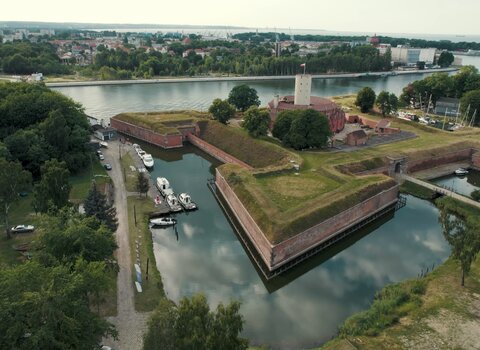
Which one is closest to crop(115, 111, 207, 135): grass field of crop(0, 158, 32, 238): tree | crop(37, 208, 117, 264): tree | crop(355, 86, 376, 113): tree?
crop(355, 86, 376, 113): tree

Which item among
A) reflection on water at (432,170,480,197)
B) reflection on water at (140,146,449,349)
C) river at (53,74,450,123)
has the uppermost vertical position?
river at (53,74,450,123)

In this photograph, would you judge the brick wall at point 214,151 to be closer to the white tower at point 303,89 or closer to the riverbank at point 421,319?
the white tower at point 303,89

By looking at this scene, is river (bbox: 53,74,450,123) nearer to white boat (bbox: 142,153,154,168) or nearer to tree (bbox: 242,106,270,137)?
white boat (bbox: 142,153,154,168)

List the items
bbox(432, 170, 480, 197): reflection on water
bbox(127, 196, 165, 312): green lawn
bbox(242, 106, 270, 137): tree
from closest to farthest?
1. bbox(127, 196, 165, 312): green lawn
2. bbox(432, 170, 480, 197): reflection on water
3. bbox(242, 106, 270, 137): tree

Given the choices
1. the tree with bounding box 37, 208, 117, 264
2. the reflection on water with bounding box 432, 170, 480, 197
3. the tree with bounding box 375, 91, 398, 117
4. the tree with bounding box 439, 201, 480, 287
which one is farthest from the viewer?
the tree with bounding box 375, 91, 398, 117

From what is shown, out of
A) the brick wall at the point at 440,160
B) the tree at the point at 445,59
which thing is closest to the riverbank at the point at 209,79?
the tree at the point at 445,59

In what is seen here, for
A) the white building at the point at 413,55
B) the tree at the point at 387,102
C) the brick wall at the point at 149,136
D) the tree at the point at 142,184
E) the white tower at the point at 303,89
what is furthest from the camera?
the white building at the point at 413,55
